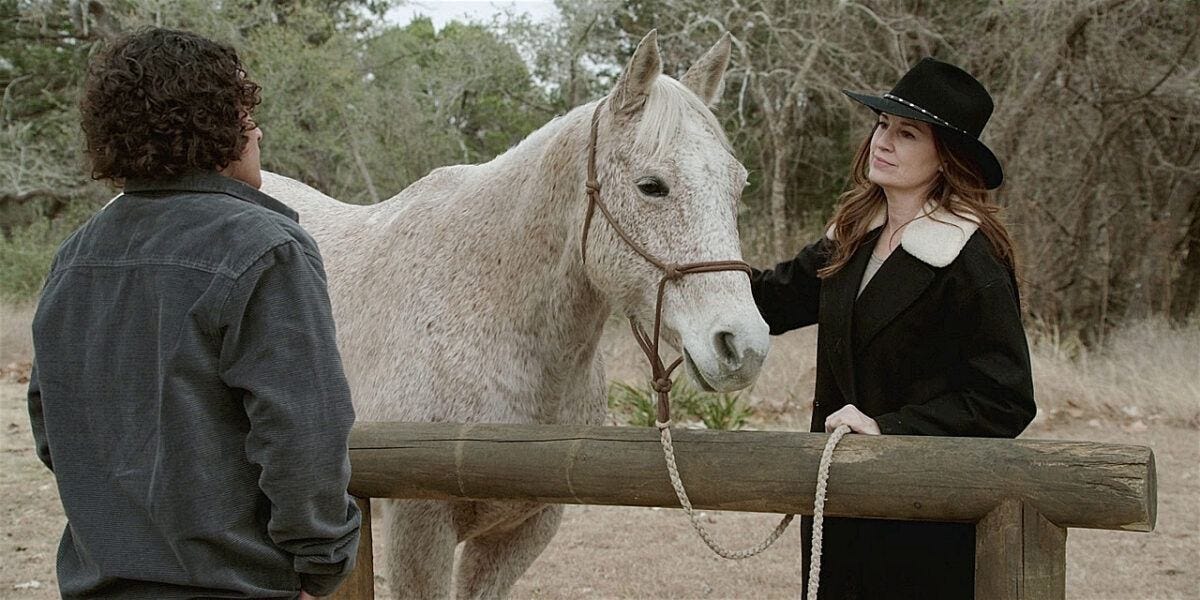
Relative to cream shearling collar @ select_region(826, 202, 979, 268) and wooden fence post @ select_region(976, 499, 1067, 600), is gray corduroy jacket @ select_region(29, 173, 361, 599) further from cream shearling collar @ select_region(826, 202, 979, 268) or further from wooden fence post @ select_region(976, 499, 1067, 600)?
cream shearling collar @ select_region(826, 202, 979, 268)

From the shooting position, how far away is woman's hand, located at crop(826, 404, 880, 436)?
203 centimetres

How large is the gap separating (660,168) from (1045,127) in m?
9.00

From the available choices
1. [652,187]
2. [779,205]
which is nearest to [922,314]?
[652,187]

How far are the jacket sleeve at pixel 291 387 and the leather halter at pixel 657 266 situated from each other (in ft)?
2.84

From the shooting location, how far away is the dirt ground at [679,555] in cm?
488

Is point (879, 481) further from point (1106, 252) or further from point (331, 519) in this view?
point (1106, 252)

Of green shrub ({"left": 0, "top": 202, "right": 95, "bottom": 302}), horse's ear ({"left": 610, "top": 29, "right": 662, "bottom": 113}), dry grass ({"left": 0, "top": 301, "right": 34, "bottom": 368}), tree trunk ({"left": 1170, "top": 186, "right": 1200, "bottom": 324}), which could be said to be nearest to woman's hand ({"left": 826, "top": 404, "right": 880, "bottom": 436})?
horse's ear ({"left": 610, "top": 29, "right": 662, "bottom": 113})

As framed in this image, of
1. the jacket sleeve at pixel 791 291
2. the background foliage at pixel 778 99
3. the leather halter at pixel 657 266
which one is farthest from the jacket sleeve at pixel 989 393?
the background foliage at pixel 778 99

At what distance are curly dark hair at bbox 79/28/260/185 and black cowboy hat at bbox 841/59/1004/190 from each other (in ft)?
4.72

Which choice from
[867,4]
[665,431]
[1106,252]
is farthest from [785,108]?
[665,431]

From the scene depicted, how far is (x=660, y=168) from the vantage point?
2312mm

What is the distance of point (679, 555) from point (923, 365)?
11.4ft

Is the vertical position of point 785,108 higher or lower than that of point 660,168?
lower

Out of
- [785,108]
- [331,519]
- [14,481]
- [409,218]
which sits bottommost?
[14,481]
